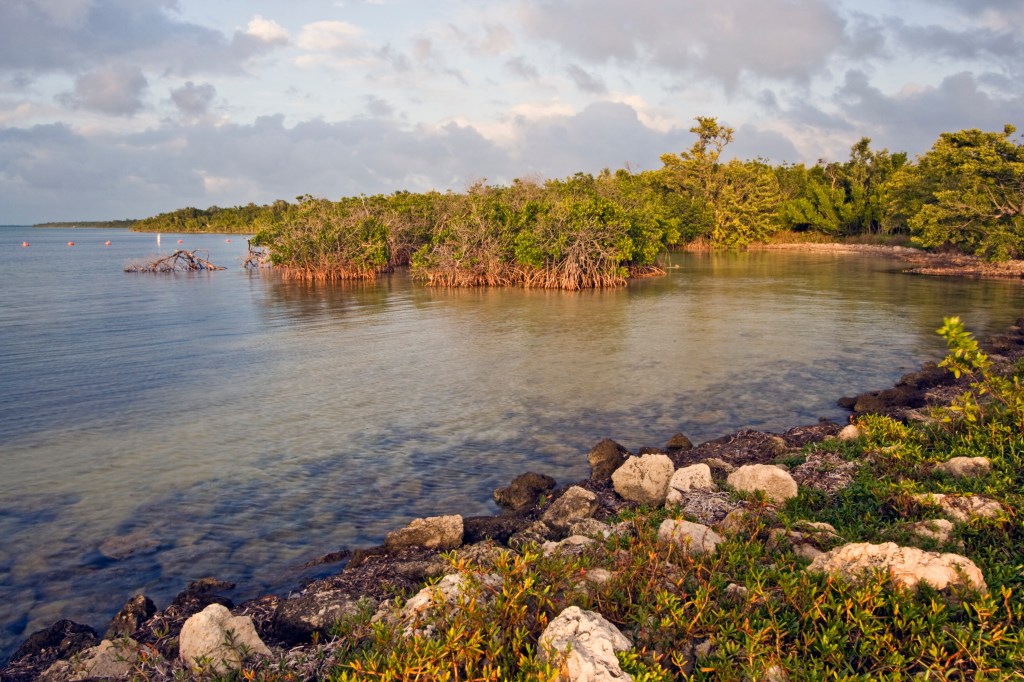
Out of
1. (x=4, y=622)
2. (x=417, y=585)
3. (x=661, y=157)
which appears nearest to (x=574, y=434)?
(x=417, y=585)

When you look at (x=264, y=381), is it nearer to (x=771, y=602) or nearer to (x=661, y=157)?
(x=771, y=602)

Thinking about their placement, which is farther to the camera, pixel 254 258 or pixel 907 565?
pixel 254 258

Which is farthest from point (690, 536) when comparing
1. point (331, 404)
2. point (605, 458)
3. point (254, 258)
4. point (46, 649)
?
point (254, 258)

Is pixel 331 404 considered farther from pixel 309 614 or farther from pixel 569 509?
pixel 309 614

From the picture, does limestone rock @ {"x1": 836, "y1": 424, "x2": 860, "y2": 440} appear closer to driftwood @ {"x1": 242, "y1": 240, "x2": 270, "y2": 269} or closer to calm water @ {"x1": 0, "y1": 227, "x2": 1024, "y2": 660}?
calm water @ {"x1": 0, "y1": 227, "x2": 1024, "y2": 660}

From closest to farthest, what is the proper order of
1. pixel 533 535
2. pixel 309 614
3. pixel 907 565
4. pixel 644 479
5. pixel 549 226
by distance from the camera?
pixel 907 565 → pixel 309 614 → pixel 533 535 → pixel 644 479 → pixel 549 226

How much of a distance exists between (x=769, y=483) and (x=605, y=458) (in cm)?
344

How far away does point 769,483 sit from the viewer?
838 cm

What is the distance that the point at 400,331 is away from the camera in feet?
85.7

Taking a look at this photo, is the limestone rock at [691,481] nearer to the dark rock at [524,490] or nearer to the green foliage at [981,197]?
the dark rock at [524,490]

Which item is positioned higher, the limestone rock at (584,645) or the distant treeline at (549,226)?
the distant treeline at (549,226)

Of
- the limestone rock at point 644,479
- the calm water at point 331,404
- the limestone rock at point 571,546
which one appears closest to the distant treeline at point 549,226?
the calm water at point 331,404

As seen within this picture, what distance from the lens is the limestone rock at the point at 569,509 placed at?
8836mm

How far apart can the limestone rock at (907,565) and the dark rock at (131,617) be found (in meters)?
6.46
